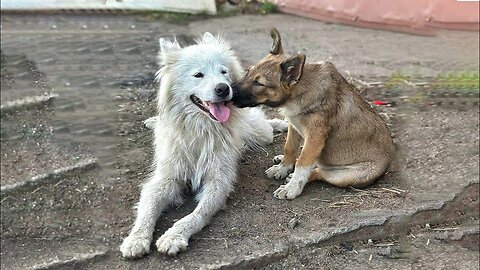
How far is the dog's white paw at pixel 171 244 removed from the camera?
4133mm

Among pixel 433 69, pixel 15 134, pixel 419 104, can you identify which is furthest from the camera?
pixel 433 69

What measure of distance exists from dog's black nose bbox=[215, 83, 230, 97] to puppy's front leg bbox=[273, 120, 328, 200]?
2.21ft

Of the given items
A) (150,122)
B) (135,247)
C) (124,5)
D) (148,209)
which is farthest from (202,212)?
(124,5)

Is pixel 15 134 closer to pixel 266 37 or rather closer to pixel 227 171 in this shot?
pixel 227 171

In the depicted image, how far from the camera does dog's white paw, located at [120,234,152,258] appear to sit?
4145 millimetres

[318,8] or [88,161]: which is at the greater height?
[318,8]

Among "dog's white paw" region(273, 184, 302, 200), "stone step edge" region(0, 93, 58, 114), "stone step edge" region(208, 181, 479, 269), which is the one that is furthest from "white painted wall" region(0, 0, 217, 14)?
"stone step edge" region(208, 181, 479, 269)

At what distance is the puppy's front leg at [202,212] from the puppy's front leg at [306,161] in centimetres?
42

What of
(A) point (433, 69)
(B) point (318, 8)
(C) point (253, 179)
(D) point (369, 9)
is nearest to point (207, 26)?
(B) point (318, 8)

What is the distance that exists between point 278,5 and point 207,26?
4.88ft

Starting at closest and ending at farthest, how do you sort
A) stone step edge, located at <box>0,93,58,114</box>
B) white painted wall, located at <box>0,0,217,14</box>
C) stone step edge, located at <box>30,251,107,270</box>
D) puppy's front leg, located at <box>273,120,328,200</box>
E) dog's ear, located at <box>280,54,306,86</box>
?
stone step edge, located at <box>30,251,107,270</box> → dog's ear, located at <box>280,54,306,86</box> → puppy's front leg, located at <box>273,120,328,200</box> → stone step edge, located at <box>0,93,58,114</box> → white painted wall, located at <box>0,0,217,14</box>

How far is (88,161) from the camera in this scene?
536 cm

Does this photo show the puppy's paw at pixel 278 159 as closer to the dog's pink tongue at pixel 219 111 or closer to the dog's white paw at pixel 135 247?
the dog's pink tongue at pixel 219 111

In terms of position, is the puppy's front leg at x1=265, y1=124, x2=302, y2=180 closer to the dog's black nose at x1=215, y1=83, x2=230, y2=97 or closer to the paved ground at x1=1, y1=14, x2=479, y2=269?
the paved ground at x1=1, y1=14, x2=479, y2=269
